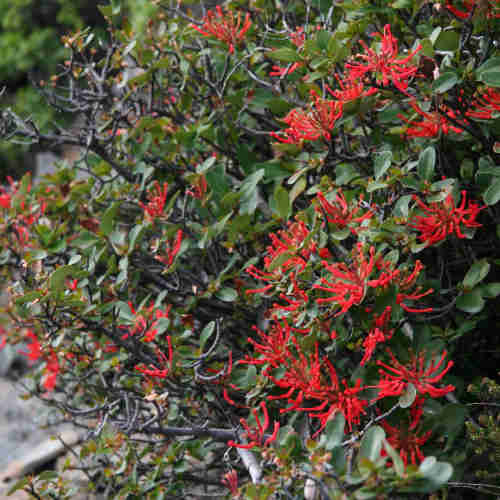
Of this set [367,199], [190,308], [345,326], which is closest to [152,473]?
[190,308]

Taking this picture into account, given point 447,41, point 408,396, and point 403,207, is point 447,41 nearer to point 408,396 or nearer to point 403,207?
point 403,207

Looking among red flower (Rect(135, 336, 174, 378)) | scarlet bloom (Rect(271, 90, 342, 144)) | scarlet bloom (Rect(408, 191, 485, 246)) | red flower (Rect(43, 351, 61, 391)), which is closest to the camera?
scarlet bloom (Rect(408, 191, 485, 246))

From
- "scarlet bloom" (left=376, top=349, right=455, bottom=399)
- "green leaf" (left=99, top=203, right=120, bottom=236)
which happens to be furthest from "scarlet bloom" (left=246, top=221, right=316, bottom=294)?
"green leaf" (left=99, top=203, right=120, bottom=236)

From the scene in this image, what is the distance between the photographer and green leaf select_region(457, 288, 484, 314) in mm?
1388

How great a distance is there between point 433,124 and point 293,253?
1.67ft

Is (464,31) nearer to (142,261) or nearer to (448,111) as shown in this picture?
(448,111)

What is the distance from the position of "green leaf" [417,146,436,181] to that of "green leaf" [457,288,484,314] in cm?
31

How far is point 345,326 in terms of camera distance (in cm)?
149

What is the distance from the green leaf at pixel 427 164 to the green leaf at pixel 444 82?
0.46 ft

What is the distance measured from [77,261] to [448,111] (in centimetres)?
111

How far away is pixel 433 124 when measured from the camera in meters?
1.45

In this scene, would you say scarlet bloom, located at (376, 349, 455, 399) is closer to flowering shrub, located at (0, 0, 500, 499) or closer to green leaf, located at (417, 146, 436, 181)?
flowering shrub, located at (0, 0, 500, 499)

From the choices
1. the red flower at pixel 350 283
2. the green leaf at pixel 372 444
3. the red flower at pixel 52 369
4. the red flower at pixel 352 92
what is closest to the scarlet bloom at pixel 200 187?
the red flower at pixel 352 92

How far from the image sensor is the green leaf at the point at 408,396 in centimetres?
126
